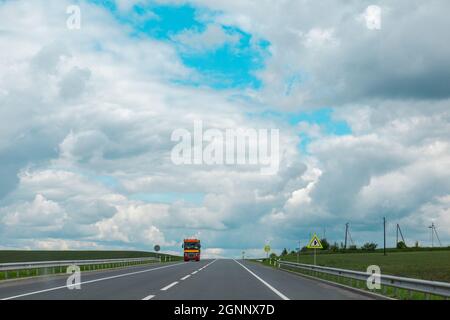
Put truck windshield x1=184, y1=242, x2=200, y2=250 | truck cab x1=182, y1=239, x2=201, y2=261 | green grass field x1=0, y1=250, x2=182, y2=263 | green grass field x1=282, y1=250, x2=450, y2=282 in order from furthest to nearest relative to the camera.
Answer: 1. green grass field x1=0, y1=250, x2=182, y2=263
2. truck windshield x1=184, y1=242, x2=200, y2=250
3. truck cab x1=182, y1=239, x2=201, y2=261
4. green grass field x1=282, y1=250, x2=450, y2=282

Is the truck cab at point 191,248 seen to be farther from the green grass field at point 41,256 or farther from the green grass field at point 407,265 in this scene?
the green grass field at point 41,256

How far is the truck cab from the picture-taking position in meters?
80.4

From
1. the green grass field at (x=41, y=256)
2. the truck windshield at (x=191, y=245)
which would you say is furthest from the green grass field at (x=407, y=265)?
the green grass field at (x=41, y=256)

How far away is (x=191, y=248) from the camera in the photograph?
8081 cm

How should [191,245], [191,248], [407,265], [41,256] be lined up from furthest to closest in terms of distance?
[41,256]
[191,248]
[191,245]
[407,265]

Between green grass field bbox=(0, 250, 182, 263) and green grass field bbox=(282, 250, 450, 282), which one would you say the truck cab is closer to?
green grass field bbox=(282, 250, 450, 282)

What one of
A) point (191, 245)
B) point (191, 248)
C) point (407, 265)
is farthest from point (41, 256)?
point (407, 265)

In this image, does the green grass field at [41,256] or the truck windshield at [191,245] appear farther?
the green grass field at [41,256]

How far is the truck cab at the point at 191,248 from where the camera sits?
264ft

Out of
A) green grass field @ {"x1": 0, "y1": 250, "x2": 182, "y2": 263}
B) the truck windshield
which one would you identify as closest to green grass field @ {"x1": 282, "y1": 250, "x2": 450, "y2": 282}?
the truck windshield

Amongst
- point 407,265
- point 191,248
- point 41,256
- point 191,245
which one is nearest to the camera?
point 407,265

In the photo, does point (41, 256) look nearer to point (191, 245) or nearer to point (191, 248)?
point (191, 248)

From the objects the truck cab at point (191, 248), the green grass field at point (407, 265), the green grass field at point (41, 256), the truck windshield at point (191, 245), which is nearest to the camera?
the green grass field at point (407, 265)
